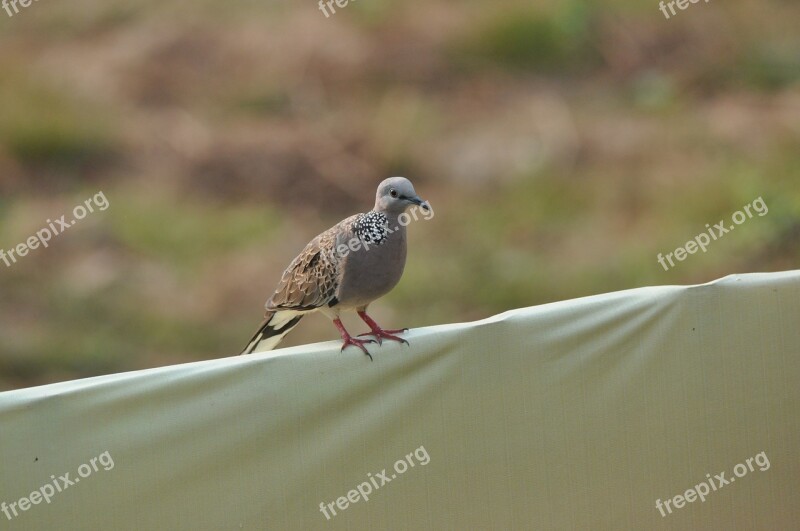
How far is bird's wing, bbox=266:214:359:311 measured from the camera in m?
3.55

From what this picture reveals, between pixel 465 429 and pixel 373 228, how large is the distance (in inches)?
37.8

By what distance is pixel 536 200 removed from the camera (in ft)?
30.2

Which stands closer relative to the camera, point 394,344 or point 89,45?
point 394,344

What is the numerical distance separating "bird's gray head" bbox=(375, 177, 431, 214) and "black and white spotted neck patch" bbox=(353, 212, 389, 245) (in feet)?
0.13

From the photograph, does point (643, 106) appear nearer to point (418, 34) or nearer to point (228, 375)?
point (418, 34)

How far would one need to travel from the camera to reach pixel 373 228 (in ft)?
11.5

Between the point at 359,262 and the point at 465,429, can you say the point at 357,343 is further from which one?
the point at 359,262

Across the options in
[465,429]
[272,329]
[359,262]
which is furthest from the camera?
[272,329]

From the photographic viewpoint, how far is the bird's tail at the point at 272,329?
380cm

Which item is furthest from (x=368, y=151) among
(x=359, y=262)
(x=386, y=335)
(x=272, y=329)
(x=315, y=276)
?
(x=386, y=335)

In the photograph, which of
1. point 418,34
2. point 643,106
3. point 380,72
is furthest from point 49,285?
point 643,106

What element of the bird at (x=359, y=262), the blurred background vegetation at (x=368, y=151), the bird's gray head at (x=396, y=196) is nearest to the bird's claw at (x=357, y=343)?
the bird at (x=359, y=262)

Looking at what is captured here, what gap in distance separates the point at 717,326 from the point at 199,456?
5.16 feet

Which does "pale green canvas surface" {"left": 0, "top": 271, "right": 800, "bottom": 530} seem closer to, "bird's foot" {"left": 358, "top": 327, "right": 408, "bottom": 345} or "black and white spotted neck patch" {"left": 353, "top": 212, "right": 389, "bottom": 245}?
"bird's foot" {"left": 358, "top": 327, "right": 408, "bottom": 345}
